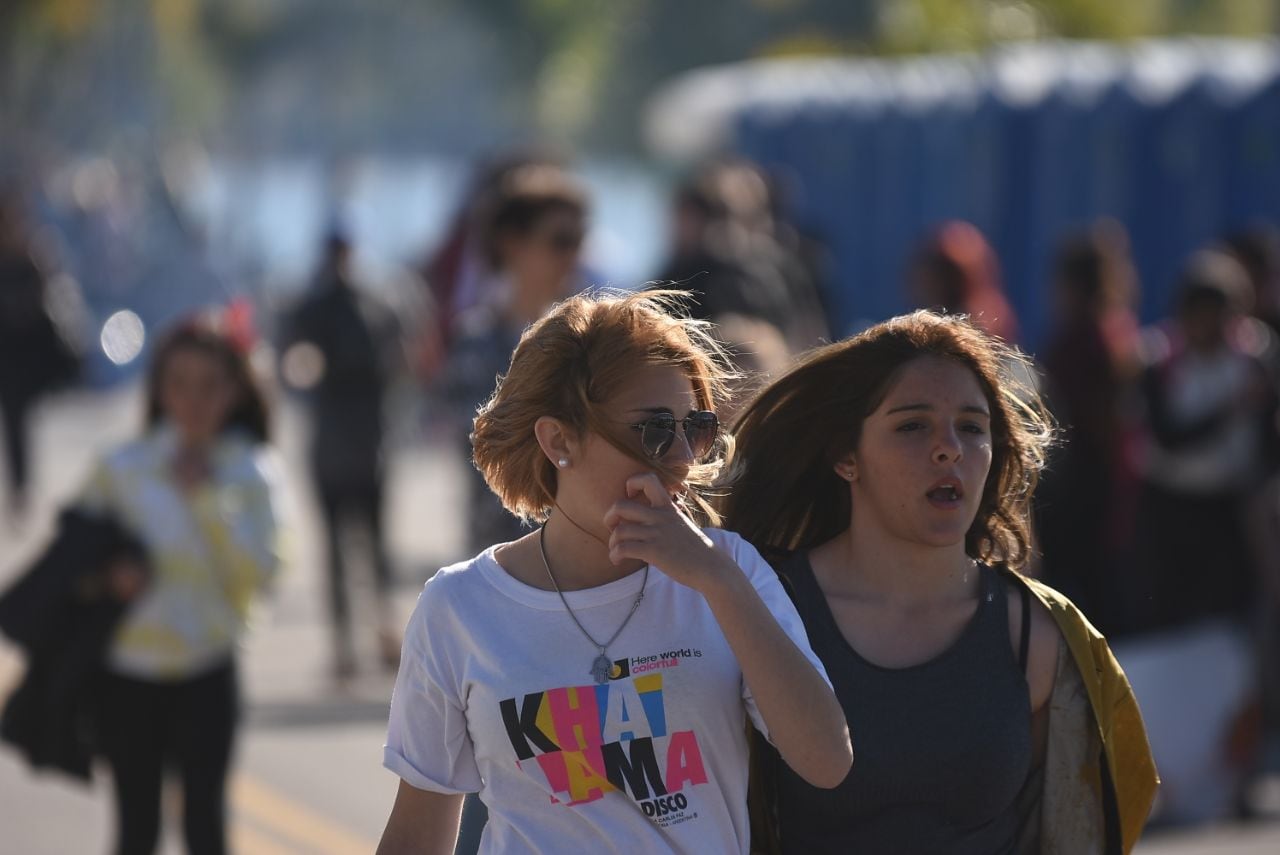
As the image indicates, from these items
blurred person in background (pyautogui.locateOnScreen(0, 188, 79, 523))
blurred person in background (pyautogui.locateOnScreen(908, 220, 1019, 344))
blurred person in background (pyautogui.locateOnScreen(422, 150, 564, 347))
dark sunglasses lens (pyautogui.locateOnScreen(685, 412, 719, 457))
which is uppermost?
blurred person in background (pyautogui.locateOnScreen(0, 188, 79, 523))

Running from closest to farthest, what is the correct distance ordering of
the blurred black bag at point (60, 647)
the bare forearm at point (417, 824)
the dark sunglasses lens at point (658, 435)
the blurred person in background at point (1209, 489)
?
the dark sunglasses lens at point (658, 435) → the bare forearm at point (417, 824) → the blurred black bag at point (60, 647) → the blurred person in background at point (1209, 489)

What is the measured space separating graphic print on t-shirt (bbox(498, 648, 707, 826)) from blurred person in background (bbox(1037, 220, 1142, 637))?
570 centimetres

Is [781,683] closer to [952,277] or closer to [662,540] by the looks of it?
[662,540]

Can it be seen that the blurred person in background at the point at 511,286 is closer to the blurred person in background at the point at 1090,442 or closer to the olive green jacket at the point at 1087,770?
the olive green jacket at the point at 1087,770

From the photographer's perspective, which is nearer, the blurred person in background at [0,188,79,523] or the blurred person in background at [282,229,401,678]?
the blurred person in background at [282,229,401,678]

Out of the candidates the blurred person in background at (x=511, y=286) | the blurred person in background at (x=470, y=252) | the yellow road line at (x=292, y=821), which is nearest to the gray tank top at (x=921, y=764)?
the blurred person in background at (x=511, y=286)

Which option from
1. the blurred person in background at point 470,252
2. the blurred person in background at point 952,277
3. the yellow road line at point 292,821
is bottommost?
the yellow road line at point 292,821

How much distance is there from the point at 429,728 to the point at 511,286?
3.21 meters

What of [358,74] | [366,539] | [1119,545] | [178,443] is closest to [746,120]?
[366,539]

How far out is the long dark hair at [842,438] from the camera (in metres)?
3.47

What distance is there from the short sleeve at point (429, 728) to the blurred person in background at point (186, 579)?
293 cm

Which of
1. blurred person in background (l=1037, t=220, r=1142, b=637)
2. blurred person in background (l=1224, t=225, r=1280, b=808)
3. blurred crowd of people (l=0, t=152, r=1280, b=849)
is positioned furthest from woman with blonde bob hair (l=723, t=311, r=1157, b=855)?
blurred person in background (l=1224, t=225, r=1280, b=808)

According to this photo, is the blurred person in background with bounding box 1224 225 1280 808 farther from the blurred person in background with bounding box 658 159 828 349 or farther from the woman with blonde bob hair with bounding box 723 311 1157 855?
the woman with blonde bob hair with bounding box 723 311 1157 855

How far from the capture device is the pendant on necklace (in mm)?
2975
